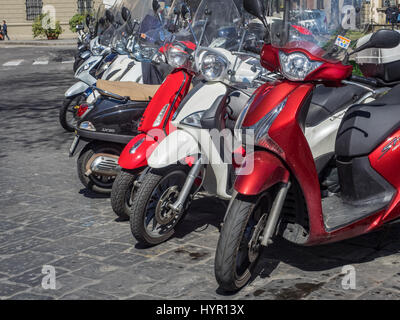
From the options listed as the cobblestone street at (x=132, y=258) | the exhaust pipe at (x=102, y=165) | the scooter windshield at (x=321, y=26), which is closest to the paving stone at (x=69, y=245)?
the cobblestone street at (x=132, y=258)

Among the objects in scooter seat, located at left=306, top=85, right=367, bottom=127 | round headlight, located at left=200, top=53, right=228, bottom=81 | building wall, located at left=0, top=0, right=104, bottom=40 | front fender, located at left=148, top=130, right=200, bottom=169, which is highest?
round headlight, located at left=200, top=53, right=228, bottom=81

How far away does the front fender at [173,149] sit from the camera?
4.67 m

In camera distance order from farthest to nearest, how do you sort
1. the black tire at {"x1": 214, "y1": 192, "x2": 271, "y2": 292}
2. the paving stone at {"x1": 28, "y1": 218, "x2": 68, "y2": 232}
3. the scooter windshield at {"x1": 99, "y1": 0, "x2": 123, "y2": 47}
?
the scooter windshield at {"x1": 99, "y1": 0, "x2": 123, "y2": 47}
the paving stone at {"x1": 28, "y1": 218, "x2": 68, "y2": 232}
the black tire at {"x1": 214, "y1": 192, "x2": 271, "y2": 292}

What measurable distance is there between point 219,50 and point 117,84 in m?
1.51

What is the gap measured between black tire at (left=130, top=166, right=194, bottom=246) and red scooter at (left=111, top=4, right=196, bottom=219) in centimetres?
32

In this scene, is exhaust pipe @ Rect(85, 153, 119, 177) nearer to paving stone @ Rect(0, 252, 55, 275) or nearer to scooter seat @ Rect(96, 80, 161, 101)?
scooter seat @ Rect(96, 80, 161, 101)

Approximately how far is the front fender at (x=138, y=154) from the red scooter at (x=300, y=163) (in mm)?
1178

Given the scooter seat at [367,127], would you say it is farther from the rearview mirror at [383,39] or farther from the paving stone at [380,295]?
the paving stone at [380,295]

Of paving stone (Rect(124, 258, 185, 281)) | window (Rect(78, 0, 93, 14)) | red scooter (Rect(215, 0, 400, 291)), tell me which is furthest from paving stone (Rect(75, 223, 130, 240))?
window (Rect(78, 0, 93, 14))

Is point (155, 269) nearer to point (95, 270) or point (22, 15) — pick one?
point (95, 270)

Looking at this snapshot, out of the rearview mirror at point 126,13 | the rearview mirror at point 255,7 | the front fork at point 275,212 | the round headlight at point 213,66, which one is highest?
the rearview mirror at point 255,7

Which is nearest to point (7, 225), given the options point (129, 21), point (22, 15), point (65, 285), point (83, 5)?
point (65, 285)

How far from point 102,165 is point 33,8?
131 feet

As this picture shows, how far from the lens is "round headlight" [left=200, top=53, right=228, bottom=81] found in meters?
4.88
